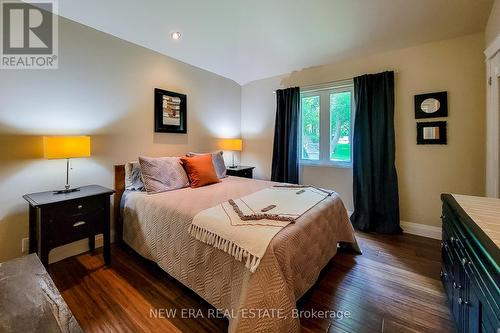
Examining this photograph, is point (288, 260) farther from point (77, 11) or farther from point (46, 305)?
point (77, 11)

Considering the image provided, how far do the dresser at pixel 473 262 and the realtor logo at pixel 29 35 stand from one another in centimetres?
342

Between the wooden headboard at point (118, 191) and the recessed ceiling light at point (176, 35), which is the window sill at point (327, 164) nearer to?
the recessed ceiling light at point (176, 35)

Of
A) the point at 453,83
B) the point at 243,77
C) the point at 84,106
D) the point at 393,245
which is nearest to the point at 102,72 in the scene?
the point at 84,106

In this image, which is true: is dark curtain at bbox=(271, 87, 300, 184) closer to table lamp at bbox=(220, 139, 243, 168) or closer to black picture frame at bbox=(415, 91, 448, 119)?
table lamp at bbox=(220, 139, 243, 168)

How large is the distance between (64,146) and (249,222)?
1.77 metres

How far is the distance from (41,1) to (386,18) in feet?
11.4

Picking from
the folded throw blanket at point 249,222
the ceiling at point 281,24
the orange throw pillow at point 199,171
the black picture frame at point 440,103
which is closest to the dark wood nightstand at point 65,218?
the orange throw pillow at point 199,171

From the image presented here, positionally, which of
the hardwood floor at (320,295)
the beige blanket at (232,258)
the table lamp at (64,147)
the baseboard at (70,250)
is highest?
the table lamp at (64,147)

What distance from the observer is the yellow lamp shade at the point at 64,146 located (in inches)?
75.1

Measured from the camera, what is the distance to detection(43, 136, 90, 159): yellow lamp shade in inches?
75.1

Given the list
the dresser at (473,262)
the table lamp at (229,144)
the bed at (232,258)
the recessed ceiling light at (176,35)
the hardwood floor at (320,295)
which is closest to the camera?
the dresser at (473,262)

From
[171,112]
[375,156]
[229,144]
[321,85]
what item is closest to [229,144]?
[229,144]

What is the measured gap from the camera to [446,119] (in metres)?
2.70

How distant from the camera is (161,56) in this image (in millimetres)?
3055
